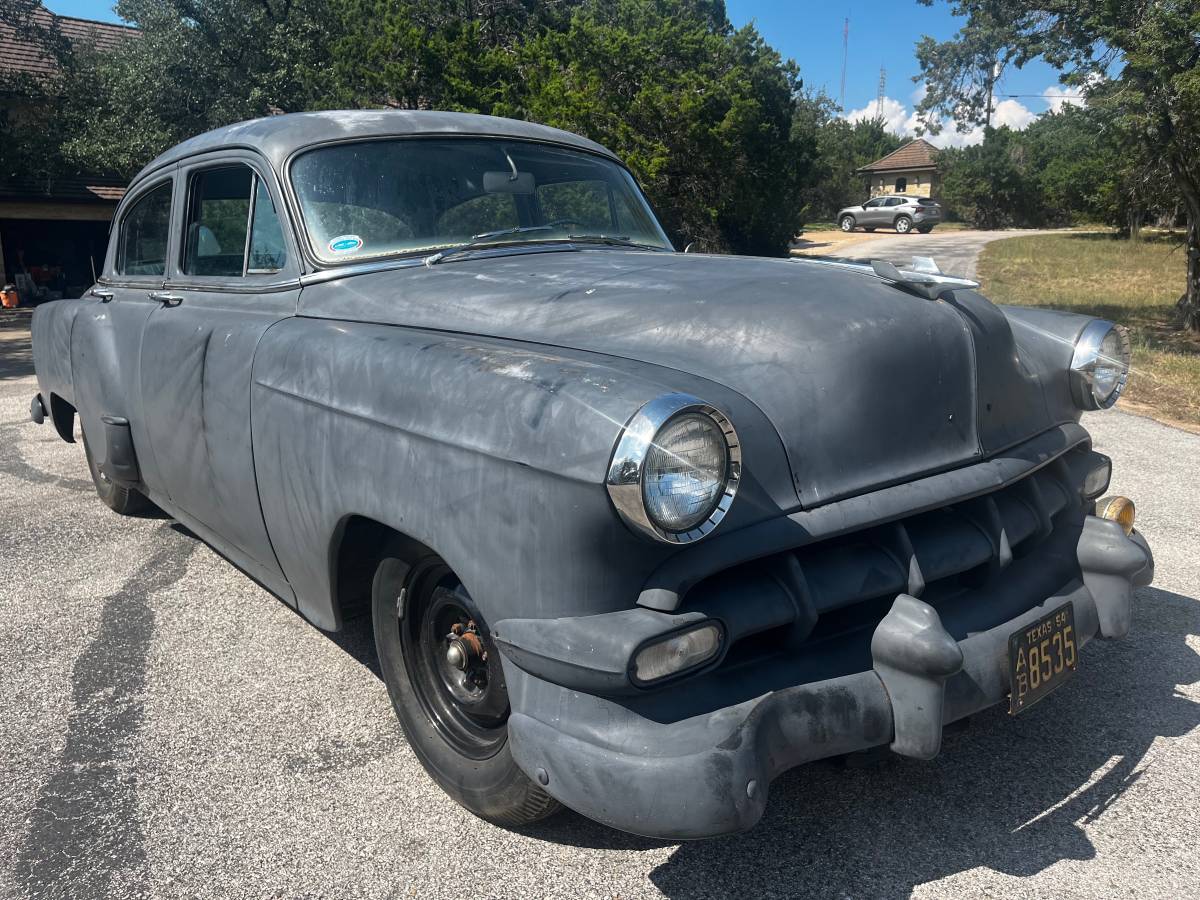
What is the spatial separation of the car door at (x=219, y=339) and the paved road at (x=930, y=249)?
62.4ft

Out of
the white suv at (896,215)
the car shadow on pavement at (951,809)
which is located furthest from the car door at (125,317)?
the white suv at (896,215)

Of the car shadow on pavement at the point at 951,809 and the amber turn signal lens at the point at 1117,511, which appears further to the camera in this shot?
the amber turn signal lens at the point at 1117,511

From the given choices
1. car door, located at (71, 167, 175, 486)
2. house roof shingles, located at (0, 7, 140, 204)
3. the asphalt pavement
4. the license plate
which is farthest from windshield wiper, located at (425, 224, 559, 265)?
the asphalt pavement

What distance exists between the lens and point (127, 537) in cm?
478

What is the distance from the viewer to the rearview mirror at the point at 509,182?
136 inches

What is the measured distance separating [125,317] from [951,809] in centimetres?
365

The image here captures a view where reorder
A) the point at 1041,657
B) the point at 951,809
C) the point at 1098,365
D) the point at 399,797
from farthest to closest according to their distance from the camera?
the point at 1098,365, the point at 399,797, the point at 951,809, the point at 1041,657

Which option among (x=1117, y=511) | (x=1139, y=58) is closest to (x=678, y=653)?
(x=1117, y=511)

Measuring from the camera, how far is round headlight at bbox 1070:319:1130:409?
2.89 metres

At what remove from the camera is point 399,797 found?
8.48 feet

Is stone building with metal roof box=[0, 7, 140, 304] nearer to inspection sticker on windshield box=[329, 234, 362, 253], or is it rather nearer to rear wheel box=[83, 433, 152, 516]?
rear wheel box=[83, 433, 152, 516]

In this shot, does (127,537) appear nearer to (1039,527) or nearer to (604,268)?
(604,268)

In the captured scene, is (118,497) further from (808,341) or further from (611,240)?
(808,341)

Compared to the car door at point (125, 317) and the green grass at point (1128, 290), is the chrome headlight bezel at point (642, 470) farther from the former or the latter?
the green grass at point (1128, 290)
